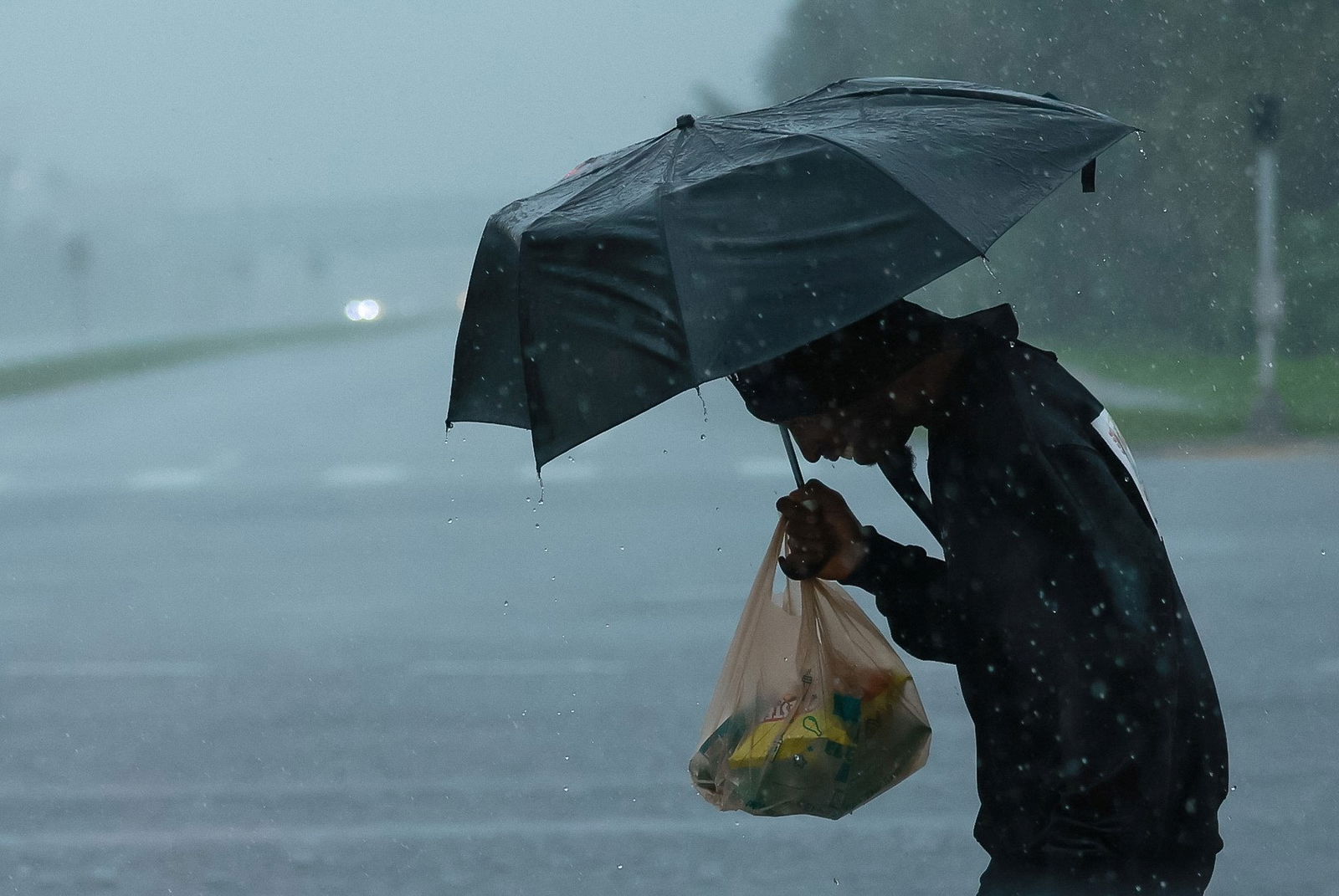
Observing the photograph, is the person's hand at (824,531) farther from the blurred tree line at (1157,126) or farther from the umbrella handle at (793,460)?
the blurred tree line at (1157,126)

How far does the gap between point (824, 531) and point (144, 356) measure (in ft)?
167

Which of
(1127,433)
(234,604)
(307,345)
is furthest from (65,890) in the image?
(307,345)

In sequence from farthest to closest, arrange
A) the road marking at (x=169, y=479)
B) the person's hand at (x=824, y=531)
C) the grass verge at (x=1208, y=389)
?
the grass verge at (x=1208, y=389) → the road marking at (x=169, y=479) → the person's hand at (x=824, y=531)

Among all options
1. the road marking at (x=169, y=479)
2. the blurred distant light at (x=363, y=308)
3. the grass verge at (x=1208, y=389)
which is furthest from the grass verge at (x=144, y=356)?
the grass verge at (x=1208, y=389)

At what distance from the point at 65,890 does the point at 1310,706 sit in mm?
4402

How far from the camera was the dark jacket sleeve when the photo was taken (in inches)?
89.4

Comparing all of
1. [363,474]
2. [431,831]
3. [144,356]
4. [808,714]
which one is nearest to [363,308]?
[363,474]

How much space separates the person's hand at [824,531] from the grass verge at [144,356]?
32774mm

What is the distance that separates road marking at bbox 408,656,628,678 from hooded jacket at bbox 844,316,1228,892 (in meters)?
5.17

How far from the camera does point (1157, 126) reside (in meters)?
24.6

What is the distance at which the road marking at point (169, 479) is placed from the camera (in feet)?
51.5

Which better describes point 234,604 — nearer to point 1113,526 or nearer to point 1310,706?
point 1310,706

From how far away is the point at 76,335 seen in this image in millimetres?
79938

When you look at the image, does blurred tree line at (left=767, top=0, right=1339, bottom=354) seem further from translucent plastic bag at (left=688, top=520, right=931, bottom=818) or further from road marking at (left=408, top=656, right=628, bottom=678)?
translucent plastic bag at (left=688, top=520, right=931, bottom=818)
